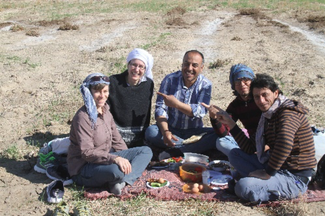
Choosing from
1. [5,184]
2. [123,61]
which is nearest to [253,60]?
[123,61]

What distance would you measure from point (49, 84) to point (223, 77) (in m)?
3.65

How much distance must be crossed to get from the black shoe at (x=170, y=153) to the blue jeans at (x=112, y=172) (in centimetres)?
64

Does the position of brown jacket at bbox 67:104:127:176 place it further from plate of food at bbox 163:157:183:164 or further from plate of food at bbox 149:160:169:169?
plate of food at bbox 163:157:183:164

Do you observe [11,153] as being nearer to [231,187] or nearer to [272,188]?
[231,187]

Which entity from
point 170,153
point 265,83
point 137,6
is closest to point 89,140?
point 170,153

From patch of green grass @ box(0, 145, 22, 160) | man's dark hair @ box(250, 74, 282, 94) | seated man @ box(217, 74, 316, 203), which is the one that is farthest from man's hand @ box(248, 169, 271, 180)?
patch of green grass @ box(0, 145, 22, 160)

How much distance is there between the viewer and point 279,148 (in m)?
3.30

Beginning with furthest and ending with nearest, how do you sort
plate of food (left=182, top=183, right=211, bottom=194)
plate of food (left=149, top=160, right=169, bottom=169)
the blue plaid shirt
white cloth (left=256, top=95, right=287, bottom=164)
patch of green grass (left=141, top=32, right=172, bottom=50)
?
patch of green grass (left=141, top=32, right=172, bottom=50) < the blue plaid shirt < plate of food (left=149, top=160, right=169, bottom=169) < plate of food (left=182, top=183, right=211, bottom=194) < white cloth (left=256, top=95, right=287, bottom=164)

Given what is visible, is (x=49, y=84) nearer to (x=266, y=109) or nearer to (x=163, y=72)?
(x=163, y=72)

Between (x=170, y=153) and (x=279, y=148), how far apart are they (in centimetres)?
173

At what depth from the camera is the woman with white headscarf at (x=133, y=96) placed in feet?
15.1

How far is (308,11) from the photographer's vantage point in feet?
55.9

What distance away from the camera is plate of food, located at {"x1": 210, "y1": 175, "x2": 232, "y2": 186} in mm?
3969

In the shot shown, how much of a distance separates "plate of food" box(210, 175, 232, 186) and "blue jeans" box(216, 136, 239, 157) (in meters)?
0.37
